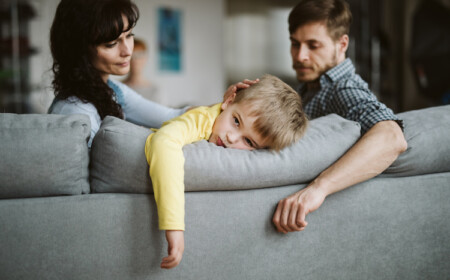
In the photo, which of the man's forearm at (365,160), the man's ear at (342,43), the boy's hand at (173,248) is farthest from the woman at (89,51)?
the man's ear at (342,43)

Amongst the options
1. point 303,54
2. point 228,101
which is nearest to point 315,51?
point 303,54

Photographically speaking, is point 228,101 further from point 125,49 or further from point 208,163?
point 125,49

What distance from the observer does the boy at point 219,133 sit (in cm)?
92

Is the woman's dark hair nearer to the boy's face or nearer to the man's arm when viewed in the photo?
the boy's face

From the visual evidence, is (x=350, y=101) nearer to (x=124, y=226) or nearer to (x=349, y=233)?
(x=349, y=233)

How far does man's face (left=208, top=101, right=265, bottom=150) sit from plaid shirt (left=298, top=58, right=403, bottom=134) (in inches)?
17.1

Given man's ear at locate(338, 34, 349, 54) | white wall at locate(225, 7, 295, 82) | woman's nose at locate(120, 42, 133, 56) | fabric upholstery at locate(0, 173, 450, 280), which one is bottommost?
fabric upholstery at locate(0, 173, 450, 280)

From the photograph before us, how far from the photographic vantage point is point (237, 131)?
3.87 feet

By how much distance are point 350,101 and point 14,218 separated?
1.23 m

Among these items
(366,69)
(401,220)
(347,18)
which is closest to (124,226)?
(401,220)

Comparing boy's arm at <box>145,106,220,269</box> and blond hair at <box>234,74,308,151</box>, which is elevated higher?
blond hair at <box>234,74,308,151</box>

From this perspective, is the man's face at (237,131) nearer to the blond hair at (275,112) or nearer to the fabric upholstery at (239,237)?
the blond hair at (275,112)

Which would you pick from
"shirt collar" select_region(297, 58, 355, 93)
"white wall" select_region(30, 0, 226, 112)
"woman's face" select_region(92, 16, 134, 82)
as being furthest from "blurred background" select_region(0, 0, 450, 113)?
"shirt collar" select_region(297, 58, 355, 93)

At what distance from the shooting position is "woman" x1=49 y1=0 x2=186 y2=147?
4.55 feet
